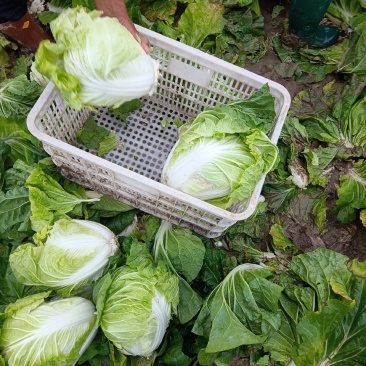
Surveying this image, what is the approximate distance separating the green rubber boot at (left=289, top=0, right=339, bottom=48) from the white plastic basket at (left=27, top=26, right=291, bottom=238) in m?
0.80

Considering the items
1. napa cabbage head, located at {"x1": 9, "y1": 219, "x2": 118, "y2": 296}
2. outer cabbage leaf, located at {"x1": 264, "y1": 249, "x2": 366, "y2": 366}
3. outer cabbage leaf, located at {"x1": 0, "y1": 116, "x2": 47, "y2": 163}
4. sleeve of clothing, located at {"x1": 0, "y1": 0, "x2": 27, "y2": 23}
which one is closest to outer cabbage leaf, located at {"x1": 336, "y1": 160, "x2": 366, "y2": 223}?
outer cabbage leaf, located at {"x1": 264, "y1": 249, "x2": 366, "y2": 366}

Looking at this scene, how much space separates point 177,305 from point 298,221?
3.10 feet

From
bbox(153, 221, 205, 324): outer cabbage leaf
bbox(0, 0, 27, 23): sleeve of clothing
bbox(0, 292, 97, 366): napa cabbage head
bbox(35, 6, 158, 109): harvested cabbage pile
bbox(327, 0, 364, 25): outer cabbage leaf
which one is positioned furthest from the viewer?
bbox(327, 0, 364, 25): outer cabbage leaf

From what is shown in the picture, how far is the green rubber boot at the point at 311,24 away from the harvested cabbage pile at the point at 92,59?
133cm

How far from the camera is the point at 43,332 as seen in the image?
192 cm

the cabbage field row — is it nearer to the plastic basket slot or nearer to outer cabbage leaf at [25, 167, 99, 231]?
outer cabbage leaf at [25, 167, 99, 231]

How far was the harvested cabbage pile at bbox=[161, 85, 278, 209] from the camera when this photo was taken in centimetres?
195

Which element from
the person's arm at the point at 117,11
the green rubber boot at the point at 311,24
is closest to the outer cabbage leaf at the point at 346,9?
the green rubber boot at the point at 311,24

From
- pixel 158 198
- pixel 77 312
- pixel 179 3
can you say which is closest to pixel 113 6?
pixel 158 198

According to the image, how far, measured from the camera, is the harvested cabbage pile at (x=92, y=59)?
5.81ft

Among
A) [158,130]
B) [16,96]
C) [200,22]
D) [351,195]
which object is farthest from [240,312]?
[200,22]

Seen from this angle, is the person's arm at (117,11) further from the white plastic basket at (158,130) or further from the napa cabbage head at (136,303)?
the napa cabbage head at (136,303)

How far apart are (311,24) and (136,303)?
2061 millimetres

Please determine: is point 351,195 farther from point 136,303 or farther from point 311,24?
point 136,303
